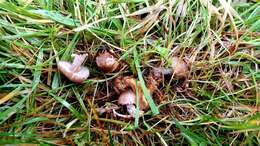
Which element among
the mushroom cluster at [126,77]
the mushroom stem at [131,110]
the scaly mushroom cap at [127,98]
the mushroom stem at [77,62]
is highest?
the mushroom stem at [77,62]

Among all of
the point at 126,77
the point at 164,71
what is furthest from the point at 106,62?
the point at 164,71

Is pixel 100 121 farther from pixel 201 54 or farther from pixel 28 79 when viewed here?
pixel 201 54

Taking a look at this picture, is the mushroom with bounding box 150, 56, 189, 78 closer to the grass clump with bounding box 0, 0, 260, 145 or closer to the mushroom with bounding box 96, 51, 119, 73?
the grass clump with bounding box 0, 0, 260, 145

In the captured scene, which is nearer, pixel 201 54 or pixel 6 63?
pixel 6 63

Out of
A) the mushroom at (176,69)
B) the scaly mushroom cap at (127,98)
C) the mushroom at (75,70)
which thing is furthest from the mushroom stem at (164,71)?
the mushroom at (75,70)

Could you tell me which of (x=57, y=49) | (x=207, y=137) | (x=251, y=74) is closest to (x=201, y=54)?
(x=251, y=74)

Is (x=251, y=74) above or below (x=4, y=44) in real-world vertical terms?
below

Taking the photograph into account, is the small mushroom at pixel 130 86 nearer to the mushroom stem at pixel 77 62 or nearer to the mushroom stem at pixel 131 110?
the mushroom stem at pixel 131 110
